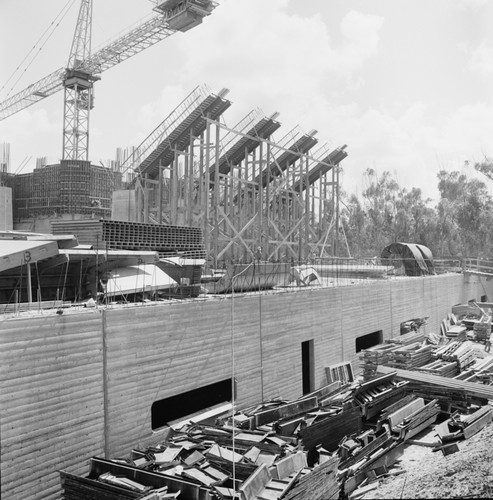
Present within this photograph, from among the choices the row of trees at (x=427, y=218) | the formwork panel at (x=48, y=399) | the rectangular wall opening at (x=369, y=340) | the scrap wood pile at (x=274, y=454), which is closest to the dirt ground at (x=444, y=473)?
the scrap wood pile at (x=274, y=454)

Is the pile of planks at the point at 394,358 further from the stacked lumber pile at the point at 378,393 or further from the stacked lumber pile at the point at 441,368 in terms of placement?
the stacked lumber pile at the point at 378,393

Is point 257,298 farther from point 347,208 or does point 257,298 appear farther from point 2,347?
point 347,208

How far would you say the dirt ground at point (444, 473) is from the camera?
23.2 feet

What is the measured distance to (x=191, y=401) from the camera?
12789mm

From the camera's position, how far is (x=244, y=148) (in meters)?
25.8

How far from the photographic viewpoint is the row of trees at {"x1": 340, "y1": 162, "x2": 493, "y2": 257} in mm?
47594

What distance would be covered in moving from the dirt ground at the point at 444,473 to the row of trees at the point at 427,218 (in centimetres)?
4031

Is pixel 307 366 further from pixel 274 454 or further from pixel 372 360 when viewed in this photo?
pixel 274 454

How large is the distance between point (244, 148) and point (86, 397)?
19443 mm

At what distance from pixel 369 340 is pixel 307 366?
5488 millimetres

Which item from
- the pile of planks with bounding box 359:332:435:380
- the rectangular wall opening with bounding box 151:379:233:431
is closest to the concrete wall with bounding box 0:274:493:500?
the rectangular wall opening with bounding box 151:379:233:431

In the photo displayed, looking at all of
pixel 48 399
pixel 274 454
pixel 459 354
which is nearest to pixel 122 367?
pixel 48 399

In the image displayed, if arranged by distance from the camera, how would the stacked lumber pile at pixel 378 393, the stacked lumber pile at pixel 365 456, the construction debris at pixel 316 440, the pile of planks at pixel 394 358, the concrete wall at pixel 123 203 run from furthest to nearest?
1. the concrete wall at pixel 123 203
2. the pile of planks at pixel 394 358
3. the stacked lumber pile at pixel 378 393
4. the stacked lumber pile at pixel 365 456
5. the construction debris at pixel 316 440

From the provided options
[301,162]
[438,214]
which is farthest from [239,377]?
[438,214]
